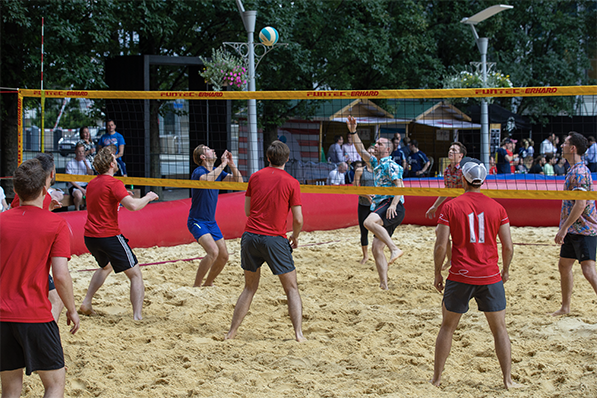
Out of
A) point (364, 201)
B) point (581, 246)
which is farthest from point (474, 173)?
point (364, 201)

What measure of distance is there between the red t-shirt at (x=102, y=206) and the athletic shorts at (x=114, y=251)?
0.04 meters

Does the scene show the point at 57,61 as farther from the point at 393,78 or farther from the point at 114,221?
the point at 393,78

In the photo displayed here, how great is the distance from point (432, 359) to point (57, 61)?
904 centimetres

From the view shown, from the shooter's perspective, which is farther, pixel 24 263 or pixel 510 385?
pixel 510 385

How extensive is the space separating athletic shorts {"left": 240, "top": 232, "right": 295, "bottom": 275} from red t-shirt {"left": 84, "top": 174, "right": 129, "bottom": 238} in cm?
118

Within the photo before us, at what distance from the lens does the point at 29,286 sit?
272cm

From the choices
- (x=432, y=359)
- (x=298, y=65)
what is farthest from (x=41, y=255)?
(x=298, y=65)

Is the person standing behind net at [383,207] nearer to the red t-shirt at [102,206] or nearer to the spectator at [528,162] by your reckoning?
the red t-shirt at [102,206]

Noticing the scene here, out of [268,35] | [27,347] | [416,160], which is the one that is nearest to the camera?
[27,347]

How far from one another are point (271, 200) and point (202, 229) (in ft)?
5.51

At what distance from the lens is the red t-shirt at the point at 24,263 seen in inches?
106

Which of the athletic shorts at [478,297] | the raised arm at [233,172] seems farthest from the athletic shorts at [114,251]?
the athletic shorts at [478,297]

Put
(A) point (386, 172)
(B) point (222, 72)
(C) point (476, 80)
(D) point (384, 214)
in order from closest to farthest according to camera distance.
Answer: (A) point (386, 172), (D) point (384, 214), (B) point (222, 72), (C) point (476, 80)

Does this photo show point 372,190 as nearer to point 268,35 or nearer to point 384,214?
point 384,214
